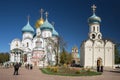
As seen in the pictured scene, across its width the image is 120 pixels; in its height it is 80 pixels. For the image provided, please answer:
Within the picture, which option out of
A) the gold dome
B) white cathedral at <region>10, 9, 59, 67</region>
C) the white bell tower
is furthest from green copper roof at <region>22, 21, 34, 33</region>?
the white bell tower

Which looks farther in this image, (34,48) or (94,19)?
(34,48)

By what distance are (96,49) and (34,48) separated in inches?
727

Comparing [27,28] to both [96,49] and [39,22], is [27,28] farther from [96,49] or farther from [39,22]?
[96,49]

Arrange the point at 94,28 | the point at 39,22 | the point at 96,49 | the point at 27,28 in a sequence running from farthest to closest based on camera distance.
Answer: the point at 39,22
the point at 27,28
the point at 94,28
the point at 96,49

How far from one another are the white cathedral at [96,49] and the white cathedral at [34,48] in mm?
10015

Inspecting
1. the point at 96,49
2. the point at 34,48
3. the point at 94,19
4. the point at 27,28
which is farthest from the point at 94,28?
the point at 27,28

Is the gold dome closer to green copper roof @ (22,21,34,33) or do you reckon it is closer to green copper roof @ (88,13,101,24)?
green copper roof @ (22,21,34,33)

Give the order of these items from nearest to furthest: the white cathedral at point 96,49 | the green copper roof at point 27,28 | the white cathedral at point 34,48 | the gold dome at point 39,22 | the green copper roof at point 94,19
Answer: the white cathedral at point 96,49 → the green copper roof at point 94,19 → the white cathedral at point 34,48 → the green copper roof at point 27,28 → the gold dome at point 39,22

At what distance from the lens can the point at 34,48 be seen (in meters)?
66.0

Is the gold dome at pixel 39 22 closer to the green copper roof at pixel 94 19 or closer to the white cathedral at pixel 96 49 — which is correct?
the green copper roof at pixel 94 19

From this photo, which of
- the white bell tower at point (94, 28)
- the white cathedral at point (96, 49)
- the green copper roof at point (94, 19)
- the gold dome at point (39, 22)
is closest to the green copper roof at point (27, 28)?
the gold dome at point (39, 22)

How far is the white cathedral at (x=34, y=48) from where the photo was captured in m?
64.9

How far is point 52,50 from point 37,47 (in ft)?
17.0

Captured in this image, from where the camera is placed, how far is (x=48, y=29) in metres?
70.1
